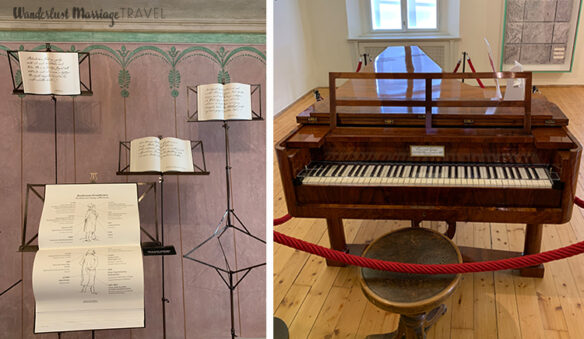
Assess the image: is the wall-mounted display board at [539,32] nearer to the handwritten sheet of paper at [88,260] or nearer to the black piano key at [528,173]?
the black piano key at [528,173]

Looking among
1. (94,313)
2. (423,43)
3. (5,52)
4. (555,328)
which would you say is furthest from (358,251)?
(5,52)

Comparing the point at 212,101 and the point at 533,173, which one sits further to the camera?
the point at 533,173

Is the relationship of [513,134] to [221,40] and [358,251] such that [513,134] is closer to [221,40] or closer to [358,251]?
[358,251]

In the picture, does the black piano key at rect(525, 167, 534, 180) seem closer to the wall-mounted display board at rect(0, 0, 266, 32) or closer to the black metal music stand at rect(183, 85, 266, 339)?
the black metal music stand at rect(183, 85, 266, 339)

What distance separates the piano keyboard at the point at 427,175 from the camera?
8.15 ft

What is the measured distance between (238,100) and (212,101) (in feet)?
0.27

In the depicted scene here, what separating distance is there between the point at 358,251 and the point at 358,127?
0.73 m

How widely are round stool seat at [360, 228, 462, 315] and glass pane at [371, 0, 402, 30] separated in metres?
1.44

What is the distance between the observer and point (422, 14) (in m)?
3.54

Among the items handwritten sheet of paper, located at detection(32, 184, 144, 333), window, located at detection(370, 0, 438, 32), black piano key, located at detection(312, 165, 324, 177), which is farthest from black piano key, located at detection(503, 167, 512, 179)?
handwritten sheet of paper, located at detection(32, 184, 144, 333)

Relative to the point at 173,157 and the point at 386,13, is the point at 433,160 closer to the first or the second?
the point at 386,13

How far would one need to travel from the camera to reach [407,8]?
10.9 feet

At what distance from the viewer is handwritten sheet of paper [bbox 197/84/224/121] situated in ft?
5.40

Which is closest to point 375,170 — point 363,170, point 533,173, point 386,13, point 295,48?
point 363,170
